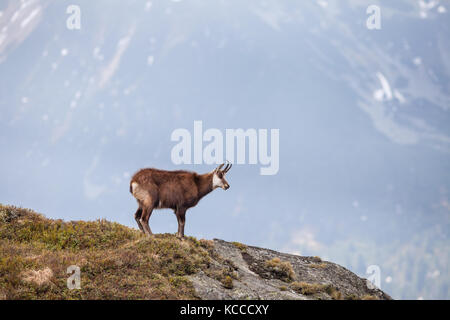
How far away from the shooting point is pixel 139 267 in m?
14.5

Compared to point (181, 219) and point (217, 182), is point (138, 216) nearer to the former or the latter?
point (181, 219)

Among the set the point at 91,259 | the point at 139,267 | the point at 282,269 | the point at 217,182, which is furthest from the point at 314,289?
the point at 91,259

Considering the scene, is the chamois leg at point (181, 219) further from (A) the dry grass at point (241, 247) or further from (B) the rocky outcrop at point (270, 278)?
(A) the dry grass at point (241, 247)

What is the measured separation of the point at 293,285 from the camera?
677 inches

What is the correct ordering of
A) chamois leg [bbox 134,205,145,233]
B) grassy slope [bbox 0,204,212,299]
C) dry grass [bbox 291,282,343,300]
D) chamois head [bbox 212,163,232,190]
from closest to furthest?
grassy slope [bbox 0,204,212,299]
dry grass [bbox 291,282,343,300]
chamois leg [bbox 134,205,145,233]
chamois head [bbox 212,163,232,190]

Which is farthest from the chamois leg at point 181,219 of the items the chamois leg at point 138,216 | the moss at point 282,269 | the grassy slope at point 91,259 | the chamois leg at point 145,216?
the moss at point 282,269

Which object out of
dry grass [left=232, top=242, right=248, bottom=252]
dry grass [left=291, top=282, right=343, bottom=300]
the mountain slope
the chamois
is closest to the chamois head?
the chamois

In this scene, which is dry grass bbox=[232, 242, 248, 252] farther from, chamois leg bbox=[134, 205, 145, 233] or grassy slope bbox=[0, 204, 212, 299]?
chamois leg bbox=[134, 205, 145, 233]

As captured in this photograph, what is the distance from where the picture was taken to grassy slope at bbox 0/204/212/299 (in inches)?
500

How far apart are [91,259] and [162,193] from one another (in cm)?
493

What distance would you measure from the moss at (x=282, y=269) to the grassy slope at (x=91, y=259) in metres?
2.90
